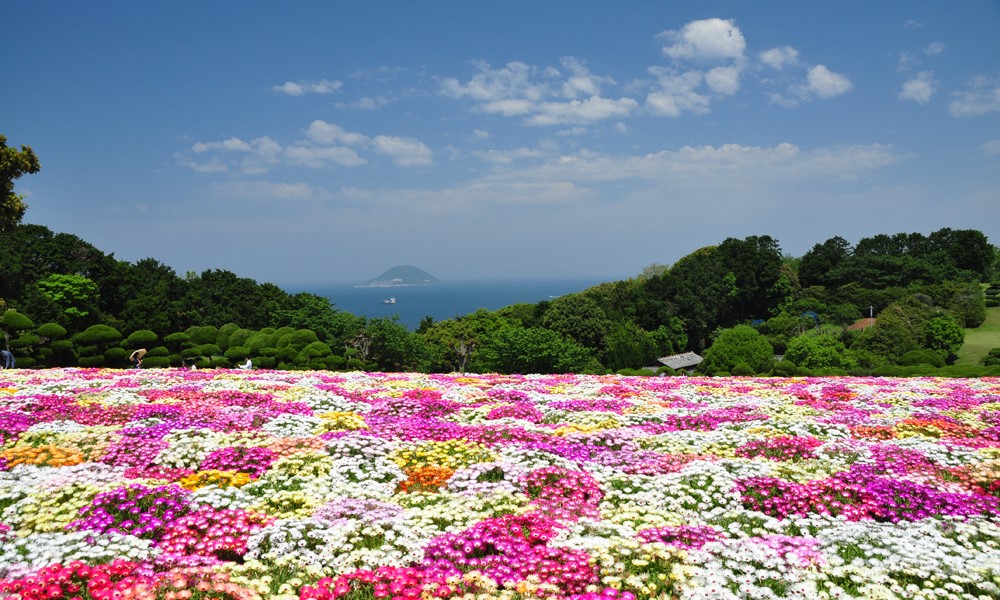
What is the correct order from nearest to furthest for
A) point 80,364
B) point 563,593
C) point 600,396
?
1. point 563,593
2. point 600,396
3. point 80,364

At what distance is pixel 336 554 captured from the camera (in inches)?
254

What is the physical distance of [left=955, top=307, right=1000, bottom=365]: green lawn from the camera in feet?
233

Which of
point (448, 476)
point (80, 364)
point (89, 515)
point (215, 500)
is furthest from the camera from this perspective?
point (80, 364)

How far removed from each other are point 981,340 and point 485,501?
96.5 metres

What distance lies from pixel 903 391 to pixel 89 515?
21.6 meters

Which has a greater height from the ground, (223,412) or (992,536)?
(223,412)

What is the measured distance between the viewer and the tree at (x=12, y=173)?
1523 inches

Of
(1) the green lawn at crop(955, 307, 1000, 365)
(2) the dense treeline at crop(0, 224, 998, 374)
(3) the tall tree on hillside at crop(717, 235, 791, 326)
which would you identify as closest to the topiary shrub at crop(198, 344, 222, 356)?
(2) the dense treeline at crop(0, 224, 998, 374)

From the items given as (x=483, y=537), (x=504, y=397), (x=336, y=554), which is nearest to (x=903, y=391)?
(x=504, y=397)

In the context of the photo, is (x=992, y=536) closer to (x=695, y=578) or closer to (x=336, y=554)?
(x=695, y=578)

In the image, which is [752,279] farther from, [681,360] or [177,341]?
[177,341]

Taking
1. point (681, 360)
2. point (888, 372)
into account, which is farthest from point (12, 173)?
point (681, 360)

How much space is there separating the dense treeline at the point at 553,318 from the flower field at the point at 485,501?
82.2 feet

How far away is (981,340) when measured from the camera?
79500 mm
